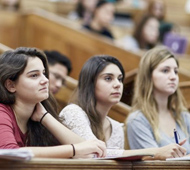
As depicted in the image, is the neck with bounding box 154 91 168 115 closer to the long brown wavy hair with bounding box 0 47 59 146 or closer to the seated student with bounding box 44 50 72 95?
the seated student with bounding box 44 50 72 95

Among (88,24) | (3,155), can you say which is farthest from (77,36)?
(3,155)

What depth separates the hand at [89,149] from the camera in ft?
5.34

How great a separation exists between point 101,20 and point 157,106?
190 cm

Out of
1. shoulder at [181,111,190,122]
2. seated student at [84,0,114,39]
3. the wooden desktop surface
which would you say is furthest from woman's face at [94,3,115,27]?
the wooden desktop surface

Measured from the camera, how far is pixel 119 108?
8.62 ft

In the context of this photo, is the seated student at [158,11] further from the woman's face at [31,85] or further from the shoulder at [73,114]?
the woman's face at [31,85]

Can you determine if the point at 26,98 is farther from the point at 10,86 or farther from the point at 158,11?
the point at 158,11

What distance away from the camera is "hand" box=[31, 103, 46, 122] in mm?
1781

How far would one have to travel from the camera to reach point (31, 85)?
5.73 feet

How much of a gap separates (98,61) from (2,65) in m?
0.45

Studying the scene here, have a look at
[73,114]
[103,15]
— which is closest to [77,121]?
[73,114]

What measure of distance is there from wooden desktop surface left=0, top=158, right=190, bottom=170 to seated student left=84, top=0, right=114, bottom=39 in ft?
8.46

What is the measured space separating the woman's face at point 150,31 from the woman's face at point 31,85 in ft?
8.75

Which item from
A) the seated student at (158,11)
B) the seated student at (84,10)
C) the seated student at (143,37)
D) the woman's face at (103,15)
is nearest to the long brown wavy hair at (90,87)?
the woman's face at (103,15)
